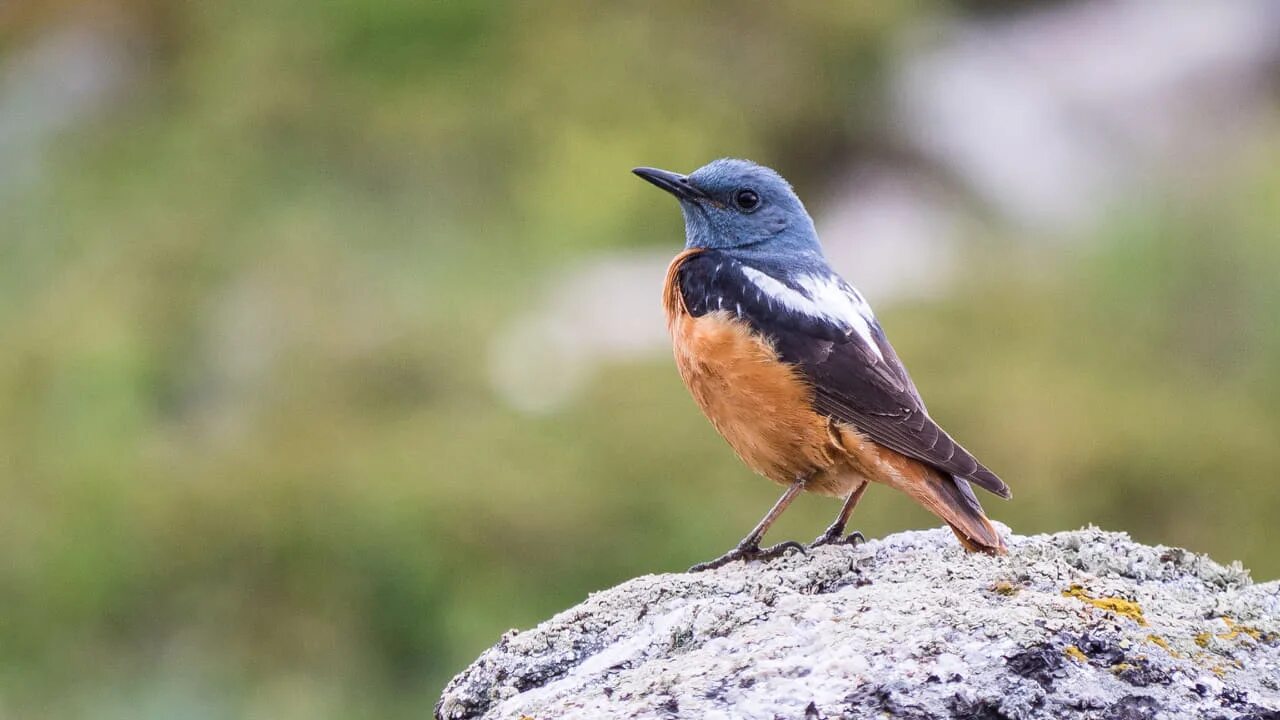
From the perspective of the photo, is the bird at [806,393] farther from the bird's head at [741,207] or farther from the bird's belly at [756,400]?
the bird's head at [741,207]

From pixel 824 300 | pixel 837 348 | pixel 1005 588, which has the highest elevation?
pixel 824 300

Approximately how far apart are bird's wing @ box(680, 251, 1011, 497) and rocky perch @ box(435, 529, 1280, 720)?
1.65ft

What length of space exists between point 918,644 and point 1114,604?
54 cm

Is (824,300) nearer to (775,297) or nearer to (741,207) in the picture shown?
(775,297)

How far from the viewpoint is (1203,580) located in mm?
4070

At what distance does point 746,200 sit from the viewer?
20.3ft

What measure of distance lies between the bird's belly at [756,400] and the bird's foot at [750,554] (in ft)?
1.36

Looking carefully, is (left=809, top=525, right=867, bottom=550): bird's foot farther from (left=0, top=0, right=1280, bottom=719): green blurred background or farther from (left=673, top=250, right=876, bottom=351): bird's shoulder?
(left=0, top=0, right=1280, bottom=719): green blurred background

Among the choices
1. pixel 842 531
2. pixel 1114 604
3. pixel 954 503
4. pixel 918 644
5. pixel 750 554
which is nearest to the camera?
pixel 918 644

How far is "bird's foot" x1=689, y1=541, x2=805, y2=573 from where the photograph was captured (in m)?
4.64

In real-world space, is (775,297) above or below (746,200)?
below

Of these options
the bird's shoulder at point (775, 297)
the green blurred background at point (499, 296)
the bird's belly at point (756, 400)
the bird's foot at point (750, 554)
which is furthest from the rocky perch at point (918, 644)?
the green blurred background at point (499, 296)

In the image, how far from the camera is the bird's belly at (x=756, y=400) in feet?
16.5

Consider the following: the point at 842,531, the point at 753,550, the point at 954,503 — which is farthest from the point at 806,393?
the point at 954,503
